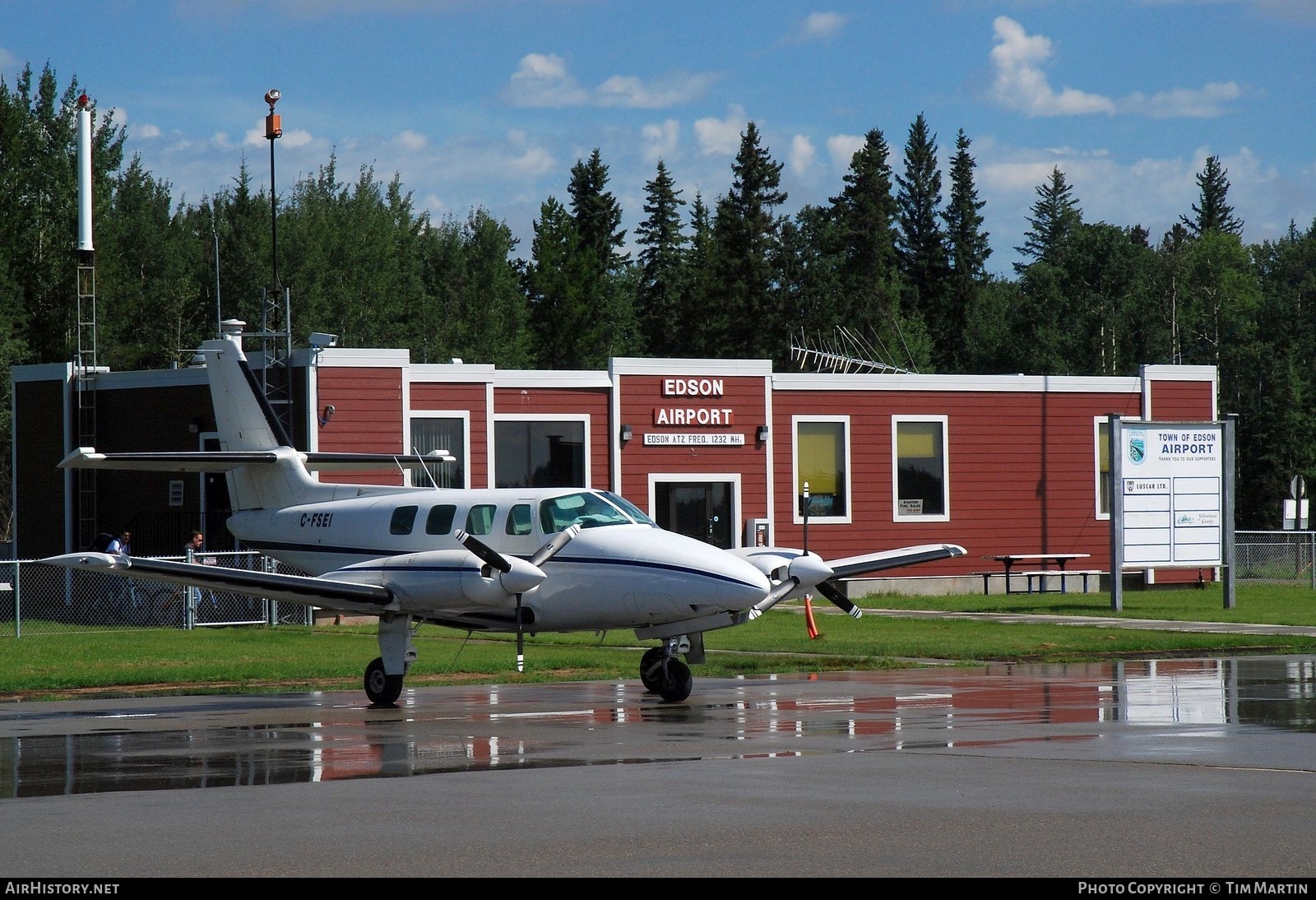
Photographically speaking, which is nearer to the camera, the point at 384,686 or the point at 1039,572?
the point at 384,686

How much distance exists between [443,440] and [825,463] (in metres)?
9.68

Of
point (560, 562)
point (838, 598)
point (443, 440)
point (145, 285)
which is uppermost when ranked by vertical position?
point (145, 285)

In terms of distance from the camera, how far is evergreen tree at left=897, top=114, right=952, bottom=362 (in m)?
→ 95.3

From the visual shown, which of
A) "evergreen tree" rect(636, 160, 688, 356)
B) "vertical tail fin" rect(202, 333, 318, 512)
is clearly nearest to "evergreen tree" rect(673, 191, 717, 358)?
"evergreen tree" rect(636, 160, 688, 356)

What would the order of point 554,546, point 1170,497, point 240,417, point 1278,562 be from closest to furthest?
1. point 554,546
2. point 240,417
3. point 1170,497
4. point 1278,562

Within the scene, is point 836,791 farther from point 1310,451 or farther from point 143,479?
point 1310,451

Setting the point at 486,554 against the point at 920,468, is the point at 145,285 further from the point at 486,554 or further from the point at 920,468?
the point at 486,554

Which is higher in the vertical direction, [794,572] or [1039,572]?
[794,572]

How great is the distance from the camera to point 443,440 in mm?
35250

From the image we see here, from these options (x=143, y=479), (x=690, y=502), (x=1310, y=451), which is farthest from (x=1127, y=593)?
(x=1310, y=451)

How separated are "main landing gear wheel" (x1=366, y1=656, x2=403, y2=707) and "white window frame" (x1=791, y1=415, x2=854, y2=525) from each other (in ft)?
68.1

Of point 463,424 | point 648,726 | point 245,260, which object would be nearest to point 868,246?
point 245,260

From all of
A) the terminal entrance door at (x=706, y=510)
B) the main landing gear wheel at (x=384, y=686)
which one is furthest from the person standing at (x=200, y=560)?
the main landing gear wheel at (x=384, y=686)

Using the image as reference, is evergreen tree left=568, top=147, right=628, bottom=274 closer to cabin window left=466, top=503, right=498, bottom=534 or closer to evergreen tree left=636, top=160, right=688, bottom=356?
evergreen tree left=636, top=160, right=688, bottom=356
